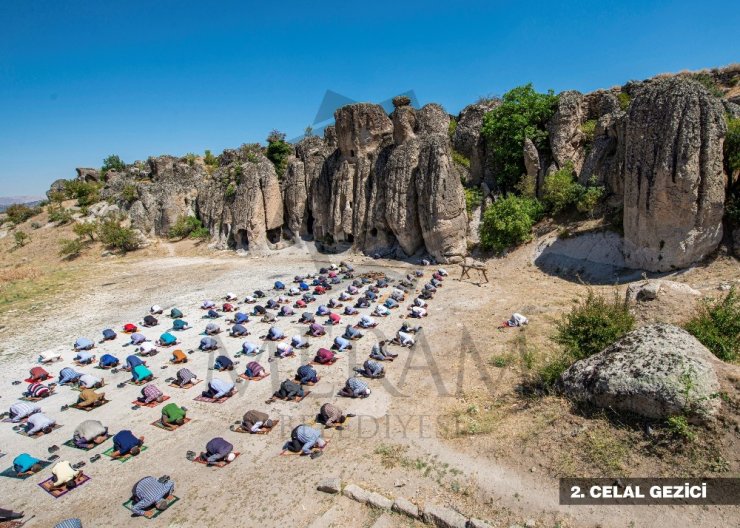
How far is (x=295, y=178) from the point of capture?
37.8m

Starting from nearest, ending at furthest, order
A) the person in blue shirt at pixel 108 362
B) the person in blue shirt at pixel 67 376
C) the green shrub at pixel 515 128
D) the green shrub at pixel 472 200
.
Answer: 1. the person in blue shirt at pixel 67 376
2. the person in blue shirt at pixel 108 362
3. the green shrub at pixel 515 128
4. the green shrub at pixel 472 200

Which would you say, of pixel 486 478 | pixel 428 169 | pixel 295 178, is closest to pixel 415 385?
pixel 486 478

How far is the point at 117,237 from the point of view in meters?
39.1

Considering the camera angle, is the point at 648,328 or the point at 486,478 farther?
the point at 648,328

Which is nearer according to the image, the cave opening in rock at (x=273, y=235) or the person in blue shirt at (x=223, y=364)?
the person in blue shirt at (x=223, y=364)

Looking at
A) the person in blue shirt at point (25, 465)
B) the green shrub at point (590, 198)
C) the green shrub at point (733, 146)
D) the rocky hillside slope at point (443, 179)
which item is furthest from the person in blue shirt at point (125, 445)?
the green shrub at point (733, 146)

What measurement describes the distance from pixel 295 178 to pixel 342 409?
2934 cm

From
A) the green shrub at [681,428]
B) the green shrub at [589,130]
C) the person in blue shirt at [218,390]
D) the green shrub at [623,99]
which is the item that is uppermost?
the green shrub at [623,99]

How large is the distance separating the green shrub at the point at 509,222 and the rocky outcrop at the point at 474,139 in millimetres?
5382

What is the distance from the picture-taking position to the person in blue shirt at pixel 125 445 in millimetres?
10375

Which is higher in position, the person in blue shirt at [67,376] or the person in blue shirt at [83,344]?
the person in blue shirt at [83,344]

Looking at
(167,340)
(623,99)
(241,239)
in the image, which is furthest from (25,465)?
(623,99)

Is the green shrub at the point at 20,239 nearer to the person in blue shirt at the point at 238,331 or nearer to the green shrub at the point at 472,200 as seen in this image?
the person in blue shirt at the point at 238,331

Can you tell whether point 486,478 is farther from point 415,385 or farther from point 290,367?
point 290,367
